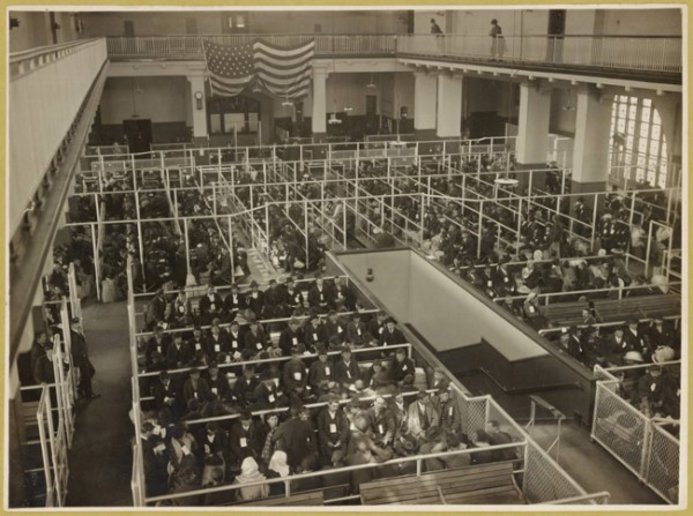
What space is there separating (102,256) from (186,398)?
328 inches

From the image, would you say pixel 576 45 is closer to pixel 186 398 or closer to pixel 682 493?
pixel 186 398

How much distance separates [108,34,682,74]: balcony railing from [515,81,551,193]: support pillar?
1.33m

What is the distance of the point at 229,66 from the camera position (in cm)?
2745

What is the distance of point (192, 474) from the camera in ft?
30.6

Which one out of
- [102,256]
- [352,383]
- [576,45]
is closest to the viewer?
[352,383]

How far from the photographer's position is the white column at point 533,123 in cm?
2764

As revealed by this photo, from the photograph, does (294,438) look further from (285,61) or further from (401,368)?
(285,61)

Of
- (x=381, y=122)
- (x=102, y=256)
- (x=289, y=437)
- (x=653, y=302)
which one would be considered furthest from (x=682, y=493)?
(x=381, y=122)

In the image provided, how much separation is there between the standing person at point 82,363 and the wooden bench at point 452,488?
247 inches

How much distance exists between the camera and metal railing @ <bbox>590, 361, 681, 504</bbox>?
10.3 metres

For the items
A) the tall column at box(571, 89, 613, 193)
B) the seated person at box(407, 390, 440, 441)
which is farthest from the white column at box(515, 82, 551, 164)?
the seated person at box(407, 390, 440, 441)

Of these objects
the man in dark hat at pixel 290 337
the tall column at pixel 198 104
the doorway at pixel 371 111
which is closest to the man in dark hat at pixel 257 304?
the man in dark hat at pixel 290 337

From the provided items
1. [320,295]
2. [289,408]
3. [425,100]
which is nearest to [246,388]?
[289,408]

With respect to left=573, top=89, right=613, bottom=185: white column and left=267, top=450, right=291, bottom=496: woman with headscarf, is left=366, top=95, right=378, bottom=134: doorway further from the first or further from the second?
left=267, top=450, right=291, bottom=496: woman with headscarf
